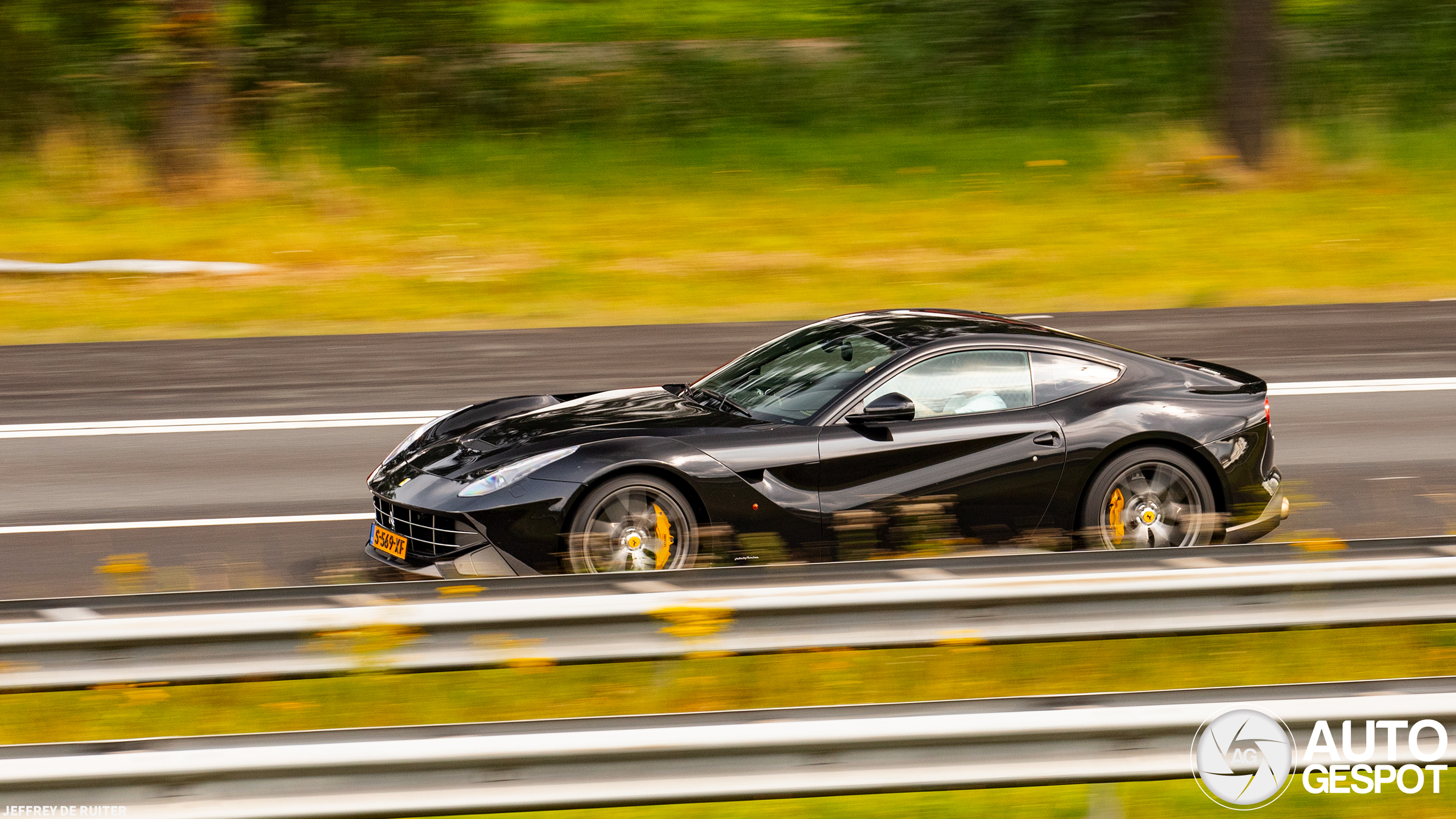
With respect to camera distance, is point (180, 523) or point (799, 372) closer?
point (799, 372)

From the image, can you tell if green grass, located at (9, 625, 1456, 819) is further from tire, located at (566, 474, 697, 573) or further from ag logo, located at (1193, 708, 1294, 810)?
tire, located at (566, 474, 697, 573)

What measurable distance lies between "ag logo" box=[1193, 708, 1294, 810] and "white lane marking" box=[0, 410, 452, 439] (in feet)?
23.0

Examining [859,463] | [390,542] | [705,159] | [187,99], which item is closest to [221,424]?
[390,542]

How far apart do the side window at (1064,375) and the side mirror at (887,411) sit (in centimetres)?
74

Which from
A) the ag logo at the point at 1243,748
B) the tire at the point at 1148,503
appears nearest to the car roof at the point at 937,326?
the tire at the point at 1148,503

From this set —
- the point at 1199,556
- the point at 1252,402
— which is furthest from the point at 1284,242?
the point at 1199,556

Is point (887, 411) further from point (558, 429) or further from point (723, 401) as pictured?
point (558, 429)

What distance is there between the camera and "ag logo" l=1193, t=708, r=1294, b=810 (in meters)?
3.57

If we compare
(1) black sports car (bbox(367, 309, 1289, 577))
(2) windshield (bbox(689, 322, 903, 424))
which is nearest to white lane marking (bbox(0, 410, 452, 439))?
(1) black sports car (bbox(367, 309, 1289, 577))

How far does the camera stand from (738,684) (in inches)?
189

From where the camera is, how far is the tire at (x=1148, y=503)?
669 cm

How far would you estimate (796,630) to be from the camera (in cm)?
389

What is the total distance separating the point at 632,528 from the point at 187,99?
15.3 meters

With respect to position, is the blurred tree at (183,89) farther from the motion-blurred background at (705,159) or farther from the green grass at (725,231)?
the green grass at (725,231)
